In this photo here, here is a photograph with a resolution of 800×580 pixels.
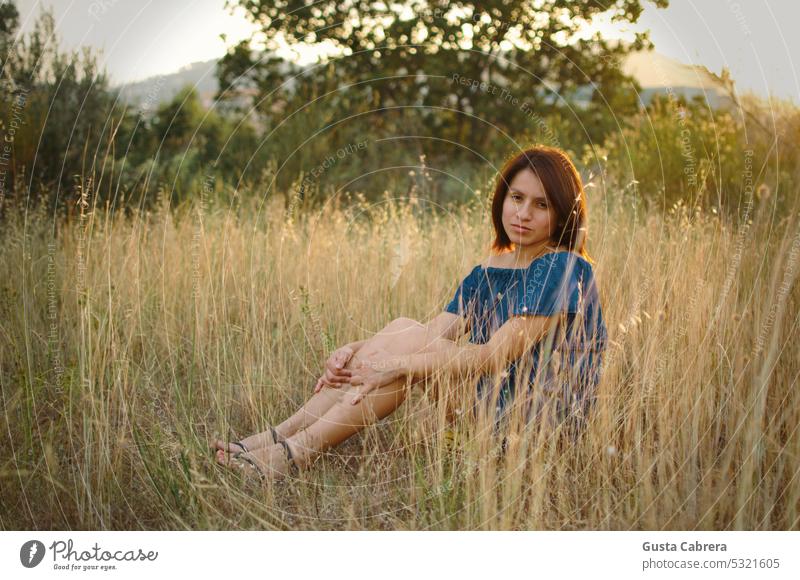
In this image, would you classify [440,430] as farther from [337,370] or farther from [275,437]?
[275,437]

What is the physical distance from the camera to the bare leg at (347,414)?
2.53 meters

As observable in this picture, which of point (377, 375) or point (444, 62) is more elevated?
point (444, 62)

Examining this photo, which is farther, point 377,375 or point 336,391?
point 336,391

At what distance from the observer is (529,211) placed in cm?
256

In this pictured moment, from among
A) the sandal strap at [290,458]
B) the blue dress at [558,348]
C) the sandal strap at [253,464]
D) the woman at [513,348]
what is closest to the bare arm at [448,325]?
the woman at [513,348]

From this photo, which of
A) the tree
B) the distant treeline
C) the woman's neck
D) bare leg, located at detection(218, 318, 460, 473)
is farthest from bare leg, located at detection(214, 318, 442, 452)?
the distant treeline

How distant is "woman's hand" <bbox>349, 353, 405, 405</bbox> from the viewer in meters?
2.44

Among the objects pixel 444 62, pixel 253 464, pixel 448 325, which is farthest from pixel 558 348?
pixel 444 62

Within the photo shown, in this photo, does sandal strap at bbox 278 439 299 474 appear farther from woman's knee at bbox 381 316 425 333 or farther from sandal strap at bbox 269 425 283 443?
woman's knee at bbox 381 316 425 333

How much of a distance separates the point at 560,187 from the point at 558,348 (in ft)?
1.83
